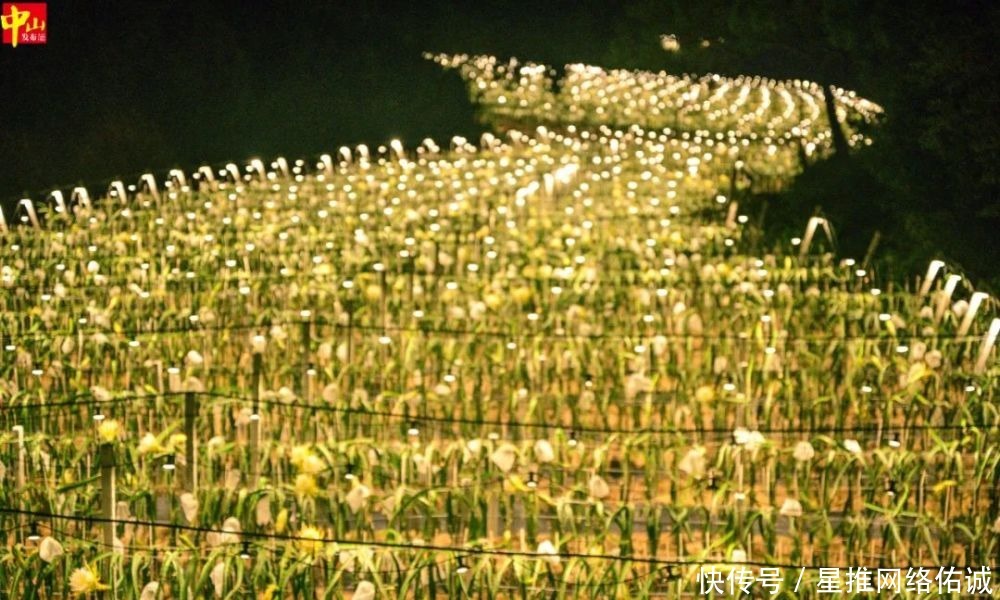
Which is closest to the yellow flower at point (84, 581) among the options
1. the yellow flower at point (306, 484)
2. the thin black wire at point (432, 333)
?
the yellow flower at point (306, 484)

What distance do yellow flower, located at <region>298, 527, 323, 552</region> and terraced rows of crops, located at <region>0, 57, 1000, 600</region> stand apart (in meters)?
0.01

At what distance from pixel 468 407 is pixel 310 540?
124 inches

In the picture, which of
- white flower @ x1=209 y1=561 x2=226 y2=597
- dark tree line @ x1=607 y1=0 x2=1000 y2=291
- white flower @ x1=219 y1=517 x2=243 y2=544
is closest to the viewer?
white flower @ x1=209 y1=561 x2=226 y2=597

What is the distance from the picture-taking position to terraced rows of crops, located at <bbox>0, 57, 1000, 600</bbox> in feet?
18.8

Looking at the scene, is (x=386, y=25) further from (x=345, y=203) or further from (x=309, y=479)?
(x=309, y=479)

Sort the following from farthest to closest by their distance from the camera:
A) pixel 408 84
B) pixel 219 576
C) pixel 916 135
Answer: pixel 408 84
pixel 916 135
pixel 219 576

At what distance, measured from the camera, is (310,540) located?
5211mm

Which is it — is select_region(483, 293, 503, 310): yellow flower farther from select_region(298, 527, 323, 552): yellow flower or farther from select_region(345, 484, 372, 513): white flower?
select_region(298, 527, 323, 552): yellow flower

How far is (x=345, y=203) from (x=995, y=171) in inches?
264

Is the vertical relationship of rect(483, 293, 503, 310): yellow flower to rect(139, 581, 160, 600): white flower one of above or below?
above

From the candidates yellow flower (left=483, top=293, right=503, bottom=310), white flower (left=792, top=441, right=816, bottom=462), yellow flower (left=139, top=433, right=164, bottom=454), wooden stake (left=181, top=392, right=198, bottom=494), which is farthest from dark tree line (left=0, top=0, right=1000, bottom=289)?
yellow flower (left=139, top=433, right=164, bottom=454)

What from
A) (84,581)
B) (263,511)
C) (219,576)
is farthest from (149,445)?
(219,576)

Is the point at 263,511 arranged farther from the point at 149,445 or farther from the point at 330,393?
the point at 330,393

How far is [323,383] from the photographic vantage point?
341 inches
